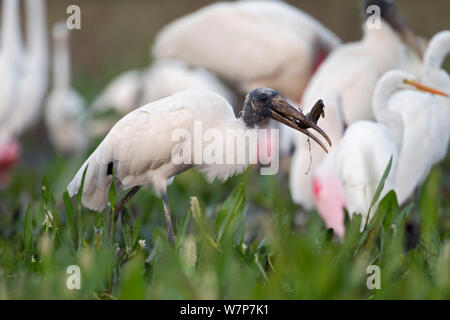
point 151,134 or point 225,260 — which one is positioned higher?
point 151,134

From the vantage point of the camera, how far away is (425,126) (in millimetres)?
3592

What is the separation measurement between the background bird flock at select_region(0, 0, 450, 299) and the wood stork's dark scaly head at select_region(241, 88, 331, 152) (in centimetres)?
23

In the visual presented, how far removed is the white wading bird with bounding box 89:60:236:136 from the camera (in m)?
6.43

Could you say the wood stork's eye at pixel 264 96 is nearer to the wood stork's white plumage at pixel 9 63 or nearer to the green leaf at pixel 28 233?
the green leaf at pixel 28 233

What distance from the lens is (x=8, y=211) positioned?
4.45 metres

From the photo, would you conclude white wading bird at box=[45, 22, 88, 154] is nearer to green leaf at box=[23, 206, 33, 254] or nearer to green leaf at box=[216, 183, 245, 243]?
green leaf at box=[23, 206, 33, 254]

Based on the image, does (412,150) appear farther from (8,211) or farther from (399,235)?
(8,211)

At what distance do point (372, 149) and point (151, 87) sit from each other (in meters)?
3.73

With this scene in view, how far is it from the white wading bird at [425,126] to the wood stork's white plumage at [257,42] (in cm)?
180

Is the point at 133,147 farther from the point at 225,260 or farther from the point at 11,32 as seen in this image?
the point at 11,32

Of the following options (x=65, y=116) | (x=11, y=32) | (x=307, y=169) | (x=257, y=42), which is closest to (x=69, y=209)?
(x=307, y=169)

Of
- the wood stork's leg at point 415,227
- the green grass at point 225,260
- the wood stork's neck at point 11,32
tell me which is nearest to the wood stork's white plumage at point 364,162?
the green grass at point 225,260

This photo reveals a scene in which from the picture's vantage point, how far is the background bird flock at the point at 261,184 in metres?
2.34

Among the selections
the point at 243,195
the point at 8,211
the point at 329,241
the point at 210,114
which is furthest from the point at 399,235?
the point at 8,211
